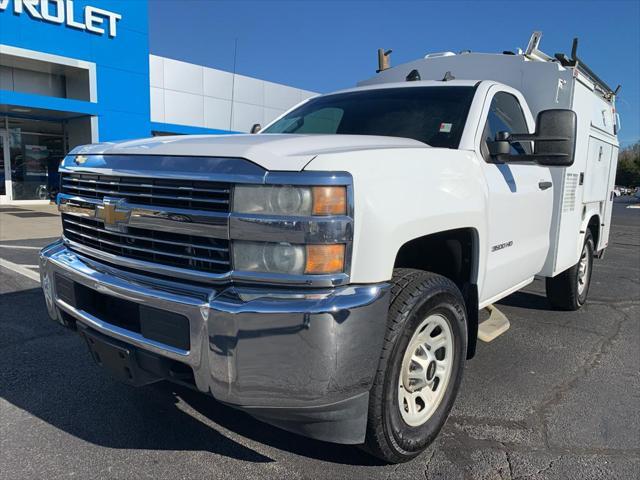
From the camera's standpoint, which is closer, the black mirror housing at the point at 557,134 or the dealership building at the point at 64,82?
the black mirror housing at the point at 557,134

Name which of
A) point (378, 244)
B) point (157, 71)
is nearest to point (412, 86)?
point (378, 244)

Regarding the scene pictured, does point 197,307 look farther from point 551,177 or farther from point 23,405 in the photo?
point 551,177

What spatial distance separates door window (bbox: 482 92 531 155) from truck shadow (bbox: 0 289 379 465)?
217 centimetres

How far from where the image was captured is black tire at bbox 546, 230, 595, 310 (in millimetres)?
5148

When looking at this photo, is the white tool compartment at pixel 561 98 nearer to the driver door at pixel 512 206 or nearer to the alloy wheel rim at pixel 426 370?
the driver door at pixel 512 206

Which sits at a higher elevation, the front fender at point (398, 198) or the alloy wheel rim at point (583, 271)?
the front fender at point (398, 198)

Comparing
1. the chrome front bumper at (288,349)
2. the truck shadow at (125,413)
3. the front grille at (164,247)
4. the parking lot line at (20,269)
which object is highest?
the front grille at (164,247)

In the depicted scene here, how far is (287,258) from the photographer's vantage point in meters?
1.96

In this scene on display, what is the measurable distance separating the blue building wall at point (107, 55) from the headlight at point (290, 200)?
53.7ft

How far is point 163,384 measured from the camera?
2947 mm

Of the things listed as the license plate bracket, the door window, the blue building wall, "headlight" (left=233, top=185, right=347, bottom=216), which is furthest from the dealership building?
"headlight" (left=233, top=185, right=347, bottom=216)

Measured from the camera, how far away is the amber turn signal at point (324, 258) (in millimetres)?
1932

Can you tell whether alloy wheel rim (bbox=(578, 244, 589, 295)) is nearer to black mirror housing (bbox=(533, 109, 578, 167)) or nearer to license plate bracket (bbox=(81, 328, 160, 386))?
black mirror housing (bbox=(533, 109, 578, 167))

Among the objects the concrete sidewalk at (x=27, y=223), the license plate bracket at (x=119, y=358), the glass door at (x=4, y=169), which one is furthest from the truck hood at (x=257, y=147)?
the glass door at (x=4, y=169)
